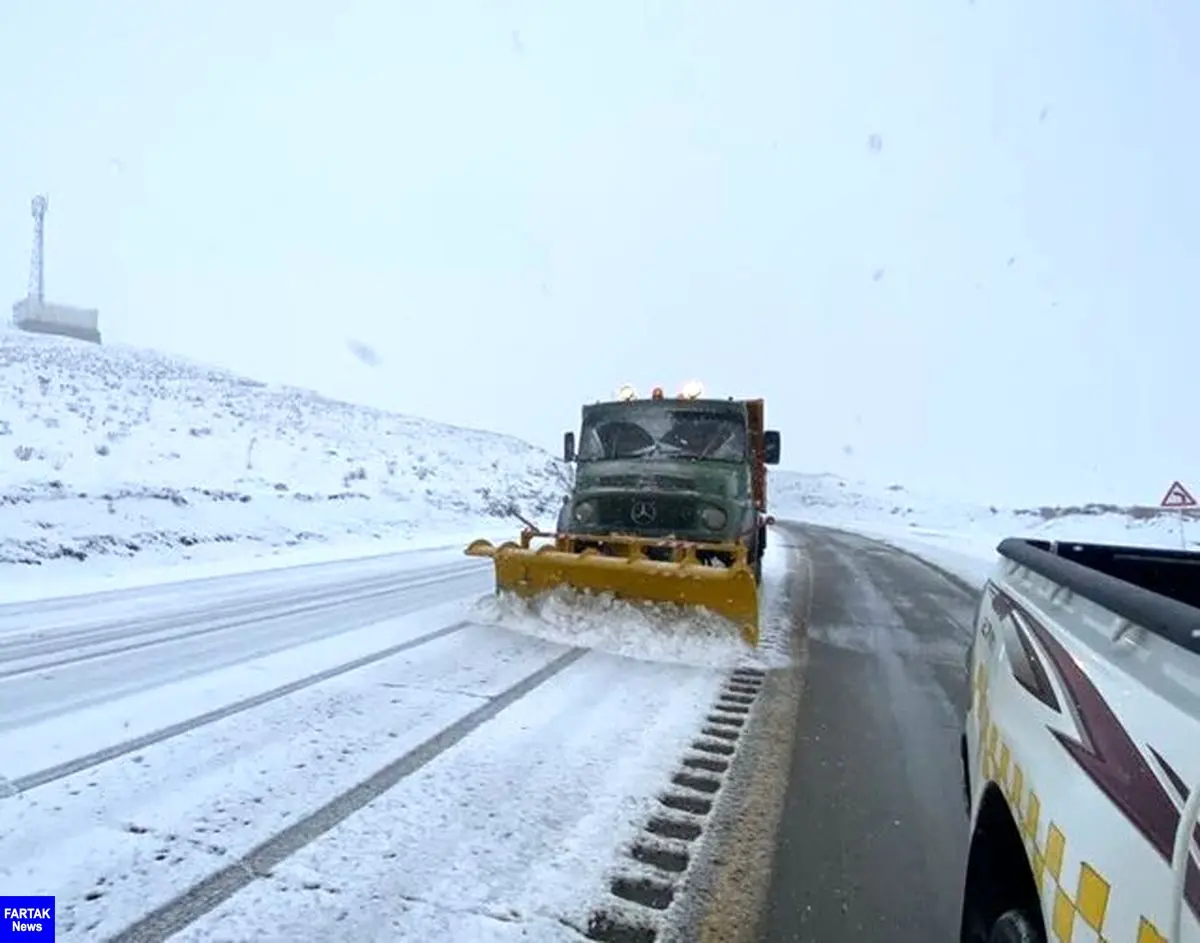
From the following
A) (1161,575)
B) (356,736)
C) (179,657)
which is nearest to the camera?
(1161,575)

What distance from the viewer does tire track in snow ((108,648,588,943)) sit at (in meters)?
2.46

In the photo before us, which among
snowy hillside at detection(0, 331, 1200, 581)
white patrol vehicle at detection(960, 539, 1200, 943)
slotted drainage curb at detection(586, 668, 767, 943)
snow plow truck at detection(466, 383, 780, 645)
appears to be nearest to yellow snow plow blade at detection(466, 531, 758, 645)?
snow plow truck at detection(466, 383, 780, 645)

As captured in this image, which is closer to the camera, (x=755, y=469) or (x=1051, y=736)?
(x=1051, y=736)

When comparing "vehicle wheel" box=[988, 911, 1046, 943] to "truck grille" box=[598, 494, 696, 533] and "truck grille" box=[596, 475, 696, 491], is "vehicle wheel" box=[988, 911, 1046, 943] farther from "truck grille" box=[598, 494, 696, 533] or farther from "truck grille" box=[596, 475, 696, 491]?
"truck grille" box=[596, 475, 696, 491]

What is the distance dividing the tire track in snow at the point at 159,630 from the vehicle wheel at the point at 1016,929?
5652 mm

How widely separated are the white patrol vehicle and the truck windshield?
629 centimetres

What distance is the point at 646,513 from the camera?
25.5 ft

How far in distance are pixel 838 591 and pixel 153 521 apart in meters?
10.1

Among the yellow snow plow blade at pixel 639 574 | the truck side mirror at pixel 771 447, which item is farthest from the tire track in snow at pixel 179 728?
the truck side mirror at pixel 771 447

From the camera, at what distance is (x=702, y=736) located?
446 cm

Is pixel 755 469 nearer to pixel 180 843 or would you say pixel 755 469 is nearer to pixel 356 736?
pixel 356 736

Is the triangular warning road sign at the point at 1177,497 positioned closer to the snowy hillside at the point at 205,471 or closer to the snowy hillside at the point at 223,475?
the snowy hillside at the point at 223,475

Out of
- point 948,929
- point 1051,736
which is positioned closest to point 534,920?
point 948,929

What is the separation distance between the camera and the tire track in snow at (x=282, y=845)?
A: 2.46 m
